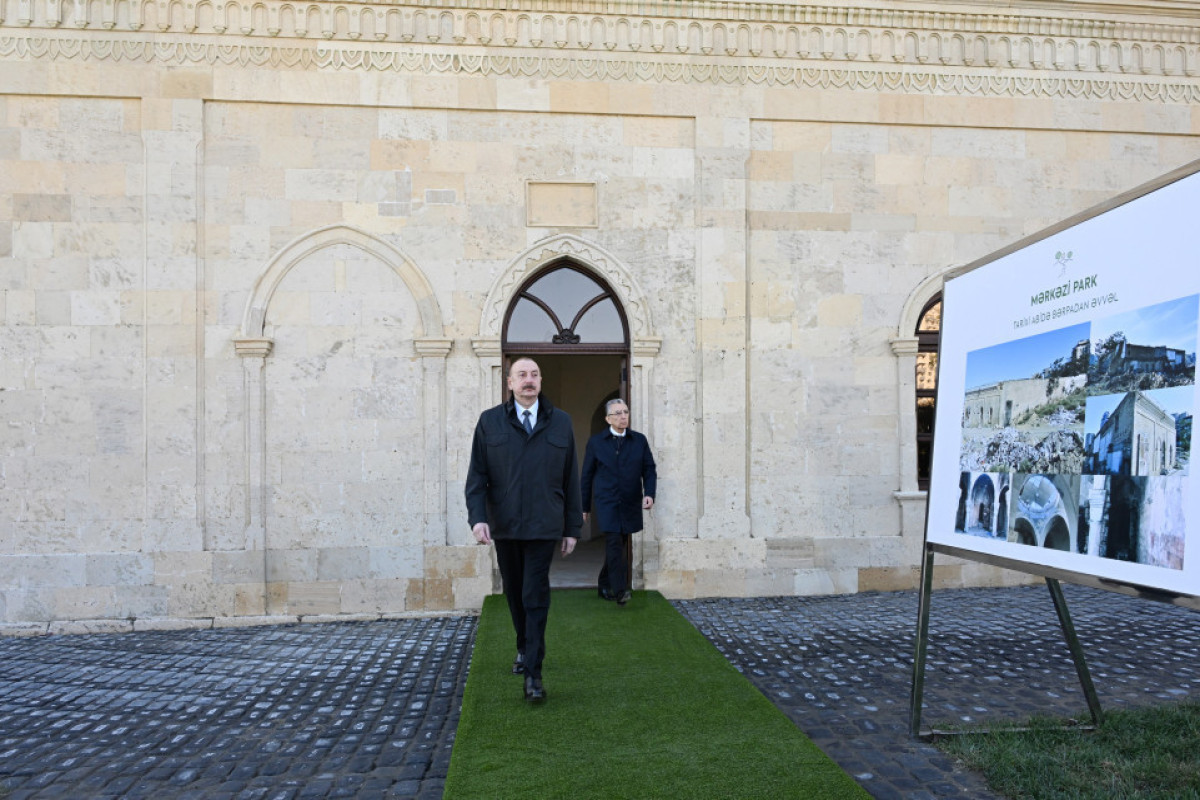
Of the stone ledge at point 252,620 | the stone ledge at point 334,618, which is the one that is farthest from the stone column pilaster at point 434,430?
the stone ledge at point 252,620

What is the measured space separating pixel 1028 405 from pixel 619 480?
4.23 m

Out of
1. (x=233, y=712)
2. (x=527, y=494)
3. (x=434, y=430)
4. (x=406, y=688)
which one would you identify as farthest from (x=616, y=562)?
(x=233, y=712)

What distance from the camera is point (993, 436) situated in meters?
4.34

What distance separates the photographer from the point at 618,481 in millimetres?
7844

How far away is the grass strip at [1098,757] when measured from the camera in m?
3.88

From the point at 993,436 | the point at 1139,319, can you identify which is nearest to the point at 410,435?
the point at 993,436

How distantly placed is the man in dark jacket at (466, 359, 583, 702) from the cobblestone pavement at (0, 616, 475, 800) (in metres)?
0.82

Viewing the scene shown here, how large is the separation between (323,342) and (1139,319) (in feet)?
22.7

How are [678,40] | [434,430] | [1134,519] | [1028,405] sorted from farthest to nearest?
[678,40] → [434,430] → [1028,405] → [1134,519]

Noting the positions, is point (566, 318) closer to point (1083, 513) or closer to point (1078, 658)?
point (1078, 658)

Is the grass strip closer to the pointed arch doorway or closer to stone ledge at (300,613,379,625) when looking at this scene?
the pointed arch doorway

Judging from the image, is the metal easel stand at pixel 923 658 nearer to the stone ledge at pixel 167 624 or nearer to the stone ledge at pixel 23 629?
the stone ledge at pixel 167 624

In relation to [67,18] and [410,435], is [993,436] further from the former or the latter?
[67,18]

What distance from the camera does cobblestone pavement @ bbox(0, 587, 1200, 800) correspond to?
4422 mm
